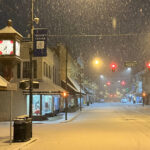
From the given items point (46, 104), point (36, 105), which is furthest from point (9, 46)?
point (46, 104)

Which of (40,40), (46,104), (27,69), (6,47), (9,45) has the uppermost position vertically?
(27,69)

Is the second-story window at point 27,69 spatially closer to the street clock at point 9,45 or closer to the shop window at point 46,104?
the shop window at point 46,104

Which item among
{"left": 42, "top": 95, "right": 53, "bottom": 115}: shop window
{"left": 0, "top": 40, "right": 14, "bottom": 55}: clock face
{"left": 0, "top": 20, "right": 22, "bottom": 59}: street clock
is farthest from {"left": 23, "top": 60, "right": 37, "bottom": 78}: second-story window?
{"left": 0, "top": 40, "right": 14, "bottom": 55}: clock face

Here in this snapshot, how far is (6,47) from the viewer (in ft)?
54.7

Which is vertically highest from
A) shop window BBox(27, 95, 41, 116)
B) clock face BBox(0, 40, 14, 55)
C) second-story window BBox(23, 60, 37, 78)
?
second-story window BBox(23, 60, 37, 78)

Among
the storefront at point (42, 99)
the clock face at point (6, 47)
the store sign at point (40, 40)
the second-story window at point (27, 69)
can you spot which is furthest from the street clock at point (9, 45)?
the second-story window at point (27, 69)

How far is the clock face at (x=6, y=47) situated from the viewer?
16.5 metres

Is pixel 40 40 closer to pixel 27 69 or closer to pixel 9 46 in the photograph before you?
pixel 9 46

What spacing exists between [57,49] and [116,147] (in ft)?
120

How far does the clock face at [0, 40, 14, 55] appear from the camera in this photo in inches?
650

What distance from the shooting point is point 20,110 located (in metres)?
30.2

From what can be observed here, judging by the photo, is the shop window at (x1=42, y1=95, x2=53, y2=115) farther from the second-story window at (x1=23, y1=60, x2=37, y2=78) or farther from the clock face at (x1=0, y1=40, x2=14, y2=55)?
the clock face at (x1=0, y1=40, x2=14, y2=55)

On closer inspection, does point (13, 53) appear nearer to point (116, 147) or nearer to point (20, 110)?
point (116, 147)

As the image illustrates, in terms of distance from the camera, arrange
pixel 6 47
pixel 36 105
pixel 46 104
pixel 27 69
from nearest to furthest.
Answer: pixel 6 47 < pixel 36 105 < pixel 27 69 < pixel 46 104
